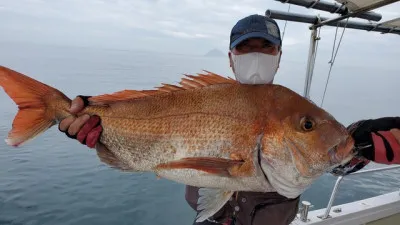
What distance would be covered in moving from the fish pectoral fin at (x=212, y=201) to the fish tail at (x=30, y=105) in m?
1.01

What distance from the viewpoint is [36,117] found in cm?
181

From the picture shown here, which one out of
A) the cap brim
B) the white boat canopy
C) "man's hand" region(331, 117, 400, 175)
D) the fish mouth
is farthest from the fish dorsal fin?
the white boat canopy

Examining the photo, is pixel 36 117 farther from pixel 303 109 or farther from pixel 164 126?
pixel 303 109

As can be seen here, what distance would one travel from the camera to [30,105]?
1794 millimetres

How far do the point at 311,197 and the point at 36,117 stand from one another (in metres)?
8.33

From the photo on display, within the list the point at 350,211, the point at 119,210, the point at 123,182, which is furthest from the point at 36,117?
the point at 123,182

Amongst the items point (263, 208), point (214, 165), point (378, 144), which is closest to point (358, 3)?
point (378, 144)

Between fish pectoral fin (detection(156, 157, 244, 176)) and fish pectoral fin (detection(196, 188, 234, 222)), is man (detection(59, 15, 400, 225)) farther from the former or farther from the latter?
fish pectoral fin (detection(156, 157, 244, 176))

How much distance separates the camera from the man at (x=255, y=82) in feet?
5.96

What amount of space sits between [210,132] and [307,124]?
1.65ft

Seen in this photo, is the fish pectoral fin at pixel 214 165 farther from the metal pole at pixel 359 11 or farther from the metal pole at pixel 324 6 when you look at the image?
the metal pole at pixel 359 11

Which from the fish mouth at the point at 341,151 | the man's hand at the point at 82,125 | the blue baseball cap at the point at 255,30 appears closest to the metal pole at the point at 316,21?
the blue baseball cap at the point at 255,30

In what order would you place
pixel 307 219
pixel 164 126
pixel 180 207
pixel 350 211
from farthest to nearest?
pixel 180 207, pixel 350 211, pixel 307 219, pixel 164 126

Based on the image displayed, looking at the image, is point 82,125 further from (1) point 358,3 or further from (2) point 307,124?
(1) point 358,3
